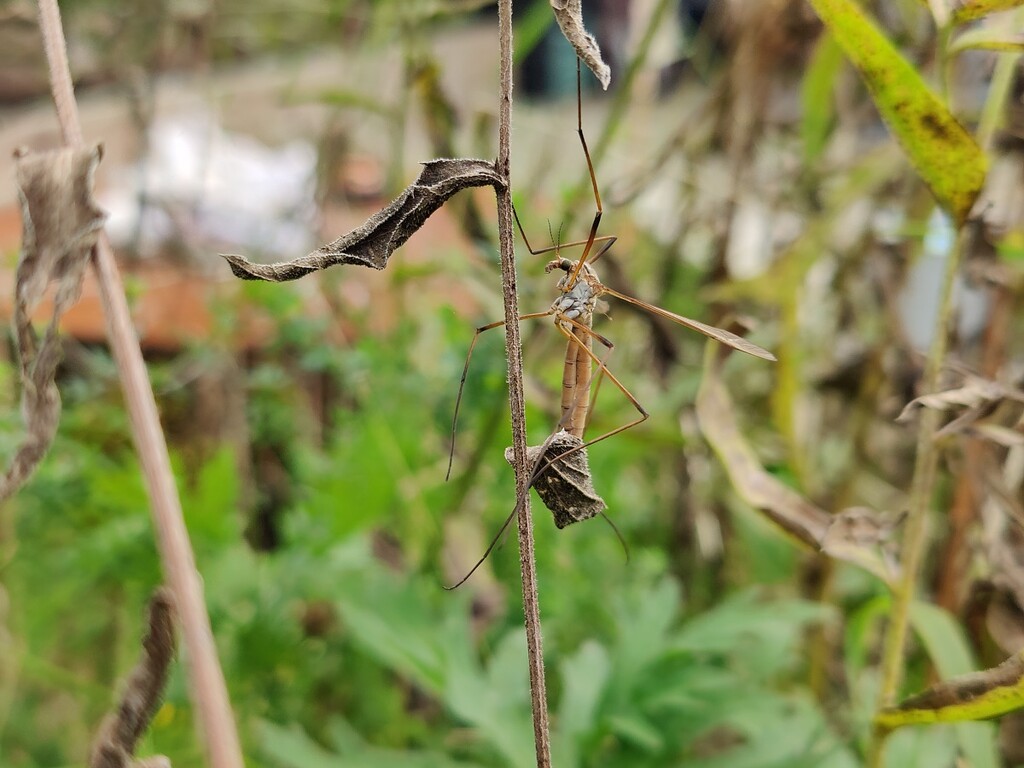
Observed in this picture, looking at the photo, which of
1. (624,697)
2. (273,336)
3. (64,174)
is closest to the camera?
(64,174)

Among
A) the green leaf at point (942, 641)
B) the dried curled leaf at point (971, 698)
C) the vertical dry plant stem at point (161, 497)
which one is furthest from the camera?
the green leaf at point (942, 641)

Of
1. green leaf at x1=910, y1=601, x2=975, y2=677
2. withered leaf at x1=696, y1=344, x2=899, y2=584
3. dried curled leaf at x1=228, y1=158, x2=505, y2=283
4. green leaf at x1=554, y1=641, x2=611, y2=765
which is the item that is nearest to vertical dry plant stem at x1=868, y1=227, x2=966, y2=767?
withered leaf at x1=696, y1=344, x2=899, y2=584

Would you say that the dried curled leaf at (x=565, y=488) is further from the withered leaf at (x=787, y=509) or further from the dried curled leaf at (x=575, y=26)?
the withered leaf at (x=787, y=509)

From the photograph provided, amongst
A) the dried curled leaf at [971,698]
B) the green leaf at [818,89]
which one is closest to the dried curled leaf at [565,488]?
the dried curled leaf at [971,698]

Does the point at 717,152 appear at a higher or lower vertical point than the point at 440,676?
higher

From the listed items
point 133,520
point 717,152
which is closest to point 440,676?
point 133,520

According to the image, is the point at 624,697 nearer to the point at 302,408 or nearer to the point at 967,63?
the point at 302,408
